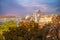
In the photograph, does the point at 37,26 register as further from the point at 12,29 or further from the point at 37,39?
the point at 12,29

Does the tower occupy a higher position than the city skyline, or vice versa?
the city skyline

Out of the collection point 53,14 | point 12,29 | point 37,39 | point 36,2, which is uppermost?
point 36,2

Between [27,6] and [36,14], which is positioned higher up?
Answer: [27,6]

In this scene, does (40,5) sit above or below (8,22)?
above

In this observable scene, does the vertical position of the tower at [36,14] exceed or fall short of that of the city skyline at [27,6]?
it falls short

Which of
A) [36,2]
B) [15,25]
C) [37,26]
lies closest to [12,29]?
[15,25]

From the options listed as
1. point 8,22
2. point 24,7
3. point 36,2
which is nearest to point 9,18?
point 8,22
